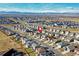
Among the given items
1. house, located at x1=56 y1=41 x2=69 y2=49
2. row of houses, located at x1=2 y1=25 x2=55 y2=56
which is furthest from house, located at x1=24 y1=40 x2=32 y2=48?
house, located at x1=56 y1=41 x2=69 y2=49

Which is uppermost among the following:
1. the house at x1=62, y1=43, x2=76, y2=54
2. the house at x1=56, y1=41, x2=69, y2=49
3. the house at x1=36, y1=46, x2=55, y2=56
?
the house at x1=56, y1=41, x2=69, y2=49

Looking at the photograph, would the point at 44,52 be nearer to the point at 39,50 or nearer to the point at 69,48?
the point at 39,50

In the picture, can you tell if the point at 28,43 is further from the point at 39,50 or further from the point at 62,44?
the point at 62,44

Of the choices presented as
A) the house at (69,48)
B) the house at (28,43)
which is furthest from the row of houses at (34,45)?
the house at (69,48)

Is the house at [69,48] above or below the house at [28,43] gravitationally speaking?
below

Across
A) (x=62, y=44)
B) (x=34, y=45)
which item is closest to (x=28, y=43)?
(x=34, y=45)

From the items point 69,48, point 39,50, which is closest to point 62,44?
point 69,48

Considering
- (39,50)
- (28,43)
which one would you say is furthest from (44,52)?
(28,43)

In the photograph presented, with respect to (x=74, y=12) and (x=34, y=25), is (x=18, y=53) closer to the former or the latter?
(x=34, y=25)

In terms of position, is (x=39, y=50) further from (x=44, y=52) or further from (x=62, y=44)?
(x=62, y=44)

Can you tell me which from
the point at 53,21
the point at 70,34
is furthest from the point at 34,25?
the point at 70,34

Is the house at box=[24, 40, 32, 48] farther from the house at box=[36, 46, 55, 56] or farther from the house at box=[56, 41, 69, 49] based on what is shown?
the house at box=[56, 41, 69, 49]

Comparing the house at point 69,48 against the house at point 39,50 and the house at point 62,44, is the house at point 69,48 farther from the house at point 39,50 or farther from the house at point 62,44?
the house at point 39,50
